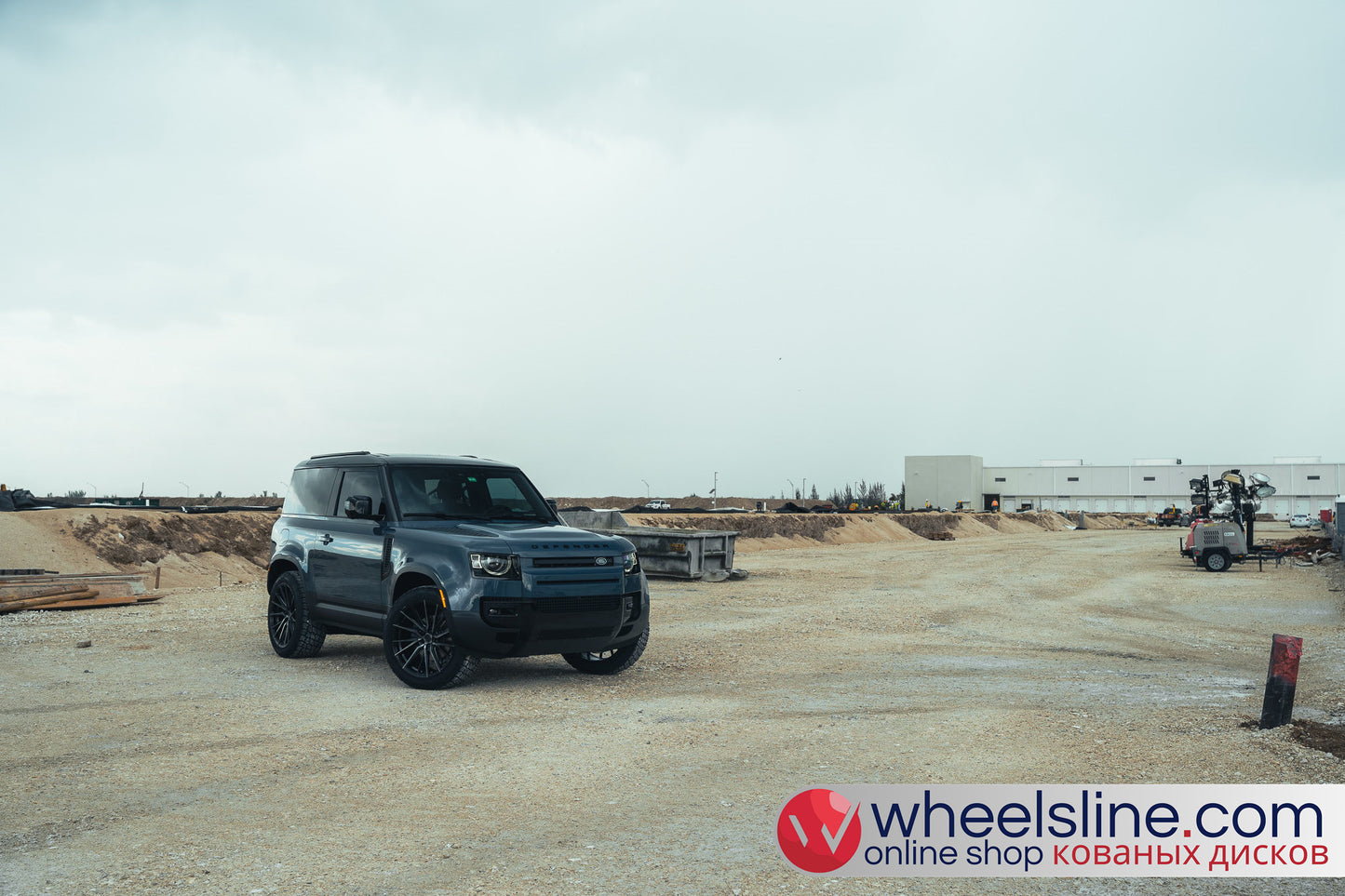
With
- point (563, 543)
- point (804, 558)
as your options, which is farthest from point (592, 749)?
point (804, 558)

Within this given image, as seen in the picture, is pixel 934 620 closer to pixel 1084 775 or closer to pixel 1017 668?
pixel 1017 668

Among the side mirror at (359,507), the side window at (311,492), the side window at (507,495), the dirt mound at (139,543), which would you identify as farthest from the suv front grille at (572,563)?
the dirt mound at (139,543)

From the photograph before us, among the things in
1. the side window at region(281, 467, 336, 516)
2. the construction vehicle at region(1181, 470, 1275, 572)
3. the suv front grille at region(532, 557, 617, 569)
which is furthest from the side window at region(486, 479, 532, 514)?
the construction vehicle at region(1181, 470, 1275, 572)

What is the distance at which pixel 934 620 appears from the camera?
1614cm

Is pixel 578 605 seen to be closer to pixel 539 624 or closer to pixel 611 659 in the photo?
pixel 539 624

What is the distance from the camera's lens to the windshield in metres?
10.1

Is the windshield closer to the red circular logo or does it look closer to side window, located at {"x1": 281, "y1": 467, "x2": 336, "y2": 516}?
side window, located at {"x1": 281, "y1": 467, "x2": 336, "y2": 516}

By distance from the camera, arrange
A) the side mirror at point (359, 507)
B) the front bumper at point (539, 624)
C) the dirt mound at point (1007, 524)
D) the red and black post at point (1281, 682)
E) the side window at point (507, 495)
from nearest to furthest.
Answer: the red and black post at point (1281, 682) < the front bumper at point (539, 624) < the side mirror at point (359, 507) < the side window at point (507, 495) < the dirt mound at point (1007, 524)

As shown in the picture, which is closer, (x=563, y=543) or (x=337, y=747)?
(x=337, y=747)

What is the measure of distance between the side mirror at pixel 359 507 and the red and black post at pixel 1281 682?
8030mm

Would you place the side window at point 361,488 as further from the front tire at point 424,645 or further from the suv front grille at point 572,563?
the suv front grille at point 572,563

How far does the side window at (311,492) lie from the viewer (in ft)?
35.9

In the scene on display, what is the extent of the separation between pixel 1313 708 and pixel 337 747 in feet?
27.6

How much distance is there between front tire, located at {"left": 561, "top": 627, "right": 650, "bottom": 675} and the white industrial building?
86818 mm
